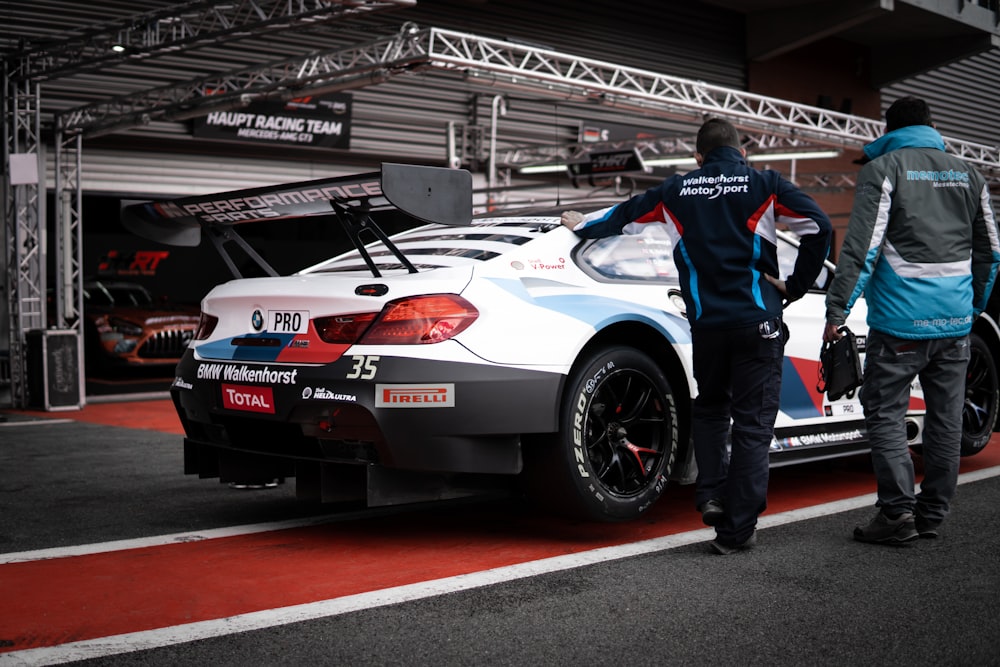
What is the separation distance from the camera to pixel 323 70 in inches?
416

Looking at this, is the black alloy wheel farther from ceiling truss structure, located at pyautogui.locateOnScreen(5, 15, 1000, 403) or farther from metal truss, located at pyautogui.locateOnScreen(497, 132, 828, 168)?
metal truss, located at pyautogui.locateOnScreen(497, 132, 828, 168)

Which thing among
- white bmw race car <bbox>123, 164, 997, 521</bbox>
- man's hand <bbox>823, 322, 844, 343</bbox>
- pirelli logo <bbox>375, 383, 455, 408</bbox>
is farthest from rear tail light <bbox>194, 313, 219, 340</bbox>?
man's hand <bbox>823, 322, 844, 343</bbox>

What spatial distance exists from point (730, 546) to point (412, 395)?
54.6 inches

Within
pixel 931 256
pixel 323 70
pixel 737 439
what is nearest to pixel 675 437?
pixel 737 439

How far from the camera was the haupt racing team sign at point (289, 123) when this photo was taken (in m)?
13.6

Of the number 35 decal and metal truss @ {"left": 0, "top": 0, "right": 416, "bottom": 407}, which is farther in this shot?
metal truss @ {"left": 0, "top": 0, "right": 416, "bottom": 407}

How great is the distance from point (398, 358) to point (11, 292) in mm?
8812

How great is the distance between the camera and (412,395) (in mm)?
3898

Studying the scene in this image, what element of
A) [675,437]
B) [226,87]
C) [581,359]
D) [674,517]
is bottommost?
[674,517]

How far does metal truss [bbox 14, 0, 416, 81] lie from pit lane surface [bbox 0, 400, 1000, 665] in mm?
5089

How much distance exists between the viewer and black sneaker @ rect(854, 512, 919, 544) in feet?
13.9

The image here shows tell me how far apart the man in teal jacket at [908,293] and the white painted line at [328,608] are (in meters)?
0.60

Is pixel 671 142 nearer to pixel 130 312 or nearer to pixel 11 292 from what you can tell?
pixel 130 312

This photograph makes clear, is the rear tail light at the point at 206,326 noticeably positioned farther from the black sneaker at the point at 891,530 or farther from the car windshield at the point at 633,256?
the black sneaker at the point at 891,530
